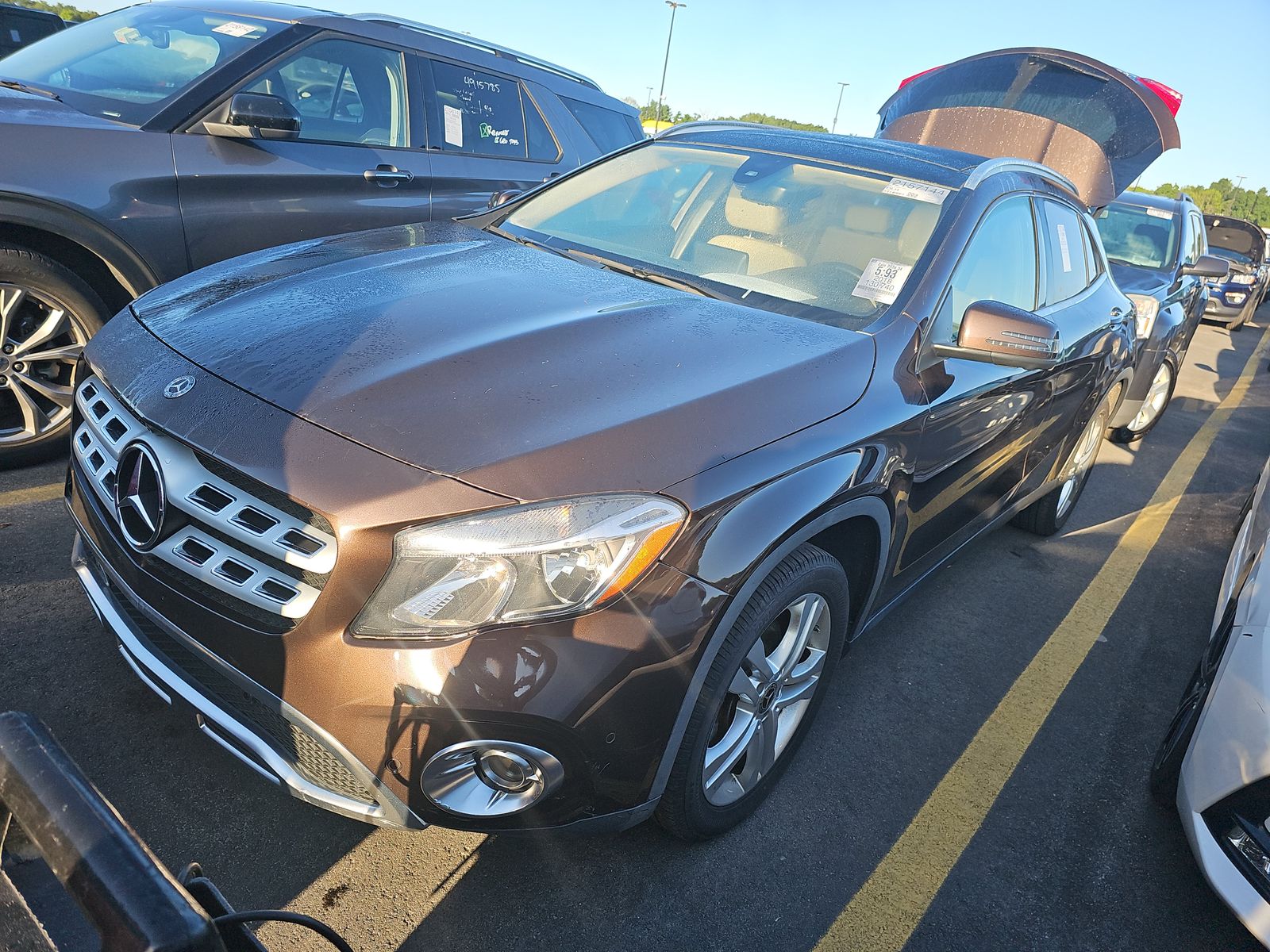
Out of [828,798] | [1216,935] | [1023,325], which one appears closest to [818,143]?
[1023,325]

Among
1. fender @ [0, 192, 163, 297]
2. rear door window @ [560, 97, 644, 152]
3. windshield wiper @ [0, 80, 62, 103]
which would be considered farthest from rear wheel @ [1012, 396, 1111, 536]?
windshield wiper @ [0, 80, 62, 103]

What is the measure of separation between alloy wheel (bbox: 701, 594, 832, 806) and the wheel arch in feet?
9.36

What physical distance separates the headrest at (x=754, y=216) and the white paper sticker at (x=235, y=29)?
246cm

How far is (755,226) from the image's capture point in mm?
2961

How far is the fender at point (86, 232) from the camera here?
3.02 meters

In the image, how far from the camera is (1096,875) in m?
2.36

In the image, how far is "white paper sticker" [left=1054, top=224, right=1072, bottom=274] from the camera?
12.0ft

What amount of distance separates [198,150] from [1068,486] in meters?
4.41

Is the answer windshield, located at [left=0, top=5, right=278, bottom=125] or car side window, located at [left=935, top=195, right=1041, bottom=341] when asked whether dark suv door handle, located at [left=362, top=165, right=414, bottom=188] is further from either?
car side window, located at [left=935, top=195, right=1041, bottom=341]

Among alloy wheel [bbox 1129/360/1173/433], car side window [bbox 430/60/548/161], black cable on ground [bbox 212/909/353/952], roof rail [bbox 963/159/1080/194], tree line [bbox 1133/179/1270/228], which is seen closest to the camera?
black cable on ground [bbox 212/909/353/952]

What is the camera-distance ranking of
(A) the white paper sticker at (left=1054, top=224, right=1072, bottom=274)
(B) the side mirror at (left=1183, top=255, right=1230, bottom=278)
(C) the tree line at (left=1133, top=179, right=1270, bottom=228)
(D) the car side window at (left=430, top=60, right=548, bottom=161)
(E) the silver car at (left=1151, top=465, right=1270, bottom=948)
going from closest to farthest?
(E) the silver car at (left=1151, top=465, right=1270, bottom=948) → (A) the white paper sticker at (left=1054, top=224, right=1072, bottom=274) → (D) the car side window at (left=430, top=60, right=548, bottom=161) → (B) the side mirror at (left=1183, top=255, right=1230, bottom=278) → (C) the tree line at (left=1133, top=179, right=1270, bottom=228)

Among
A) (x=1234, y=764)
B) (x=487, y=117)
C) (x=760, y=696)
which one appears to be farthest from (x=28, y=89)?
(x=1234, y=764)

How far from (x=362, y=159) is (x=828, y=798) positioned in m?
3.52

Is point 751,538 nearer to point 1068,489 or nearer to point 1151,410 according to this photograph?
point 1068,489
